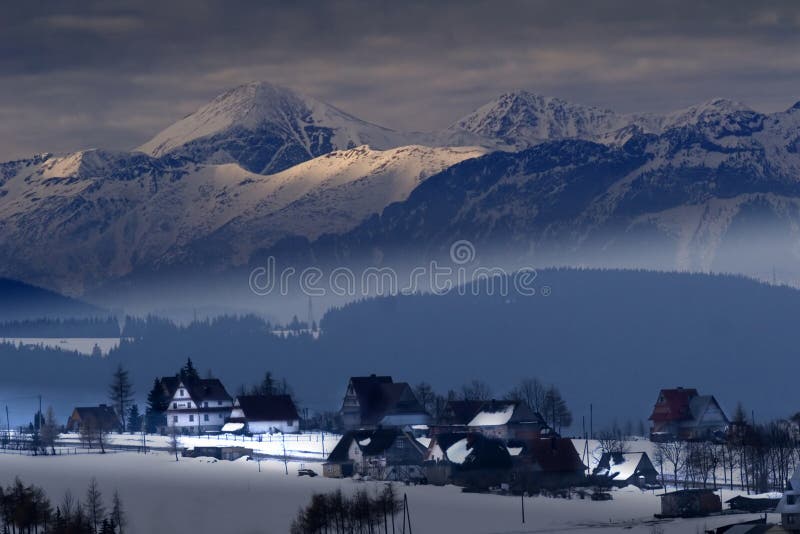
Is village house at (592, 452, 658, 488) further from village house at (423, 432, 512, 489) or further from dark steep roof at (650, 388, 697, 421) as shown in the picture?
dark steep roof at (650, 388, 697, 421)

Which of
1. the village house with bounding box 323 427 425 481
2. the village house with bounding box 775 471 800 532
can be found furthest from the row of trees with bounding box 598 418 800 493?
the village house with bounding box 775 471 800 532

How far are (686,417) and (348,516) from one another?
71620 millimetres

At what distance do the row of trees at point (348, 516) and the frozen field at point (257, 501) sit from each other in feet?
Answer: 5.19

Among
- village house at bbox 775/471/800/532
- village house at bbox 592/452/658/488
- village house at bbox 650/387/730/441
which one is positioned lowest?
village house at bbox 775/471/800/532

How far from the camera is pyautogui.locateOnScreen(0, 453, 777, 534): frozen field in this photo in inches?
5197

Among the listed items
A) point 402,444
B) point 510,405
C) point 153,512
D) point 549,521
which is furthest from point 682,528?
point 510,405

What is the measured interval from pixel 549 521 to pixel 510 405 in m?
53.9

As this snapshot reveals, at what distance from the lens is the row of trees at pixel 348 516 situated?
12744cm

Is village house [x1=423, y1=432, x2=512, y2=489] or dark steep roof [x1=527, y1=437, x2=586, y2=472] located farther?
dark steep roof [x1=527, y1=437, x2=586, y2=472]

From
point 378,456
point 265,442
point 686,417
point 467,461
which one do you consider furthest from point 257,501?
point 686,417

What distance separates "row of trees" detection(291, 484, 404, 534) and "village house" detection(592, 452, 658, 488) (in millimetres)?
27909

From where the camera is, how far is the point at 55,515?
132250 mm

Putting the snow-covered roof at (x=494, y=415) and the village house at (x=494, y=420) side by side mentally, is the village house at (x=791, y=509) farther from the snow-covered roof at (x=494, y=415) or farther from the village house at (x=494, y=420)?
the snow-covered roof at (x=494, y=415)

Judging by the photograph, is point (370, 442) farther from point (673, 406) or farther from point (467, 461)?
point (673, 406)
